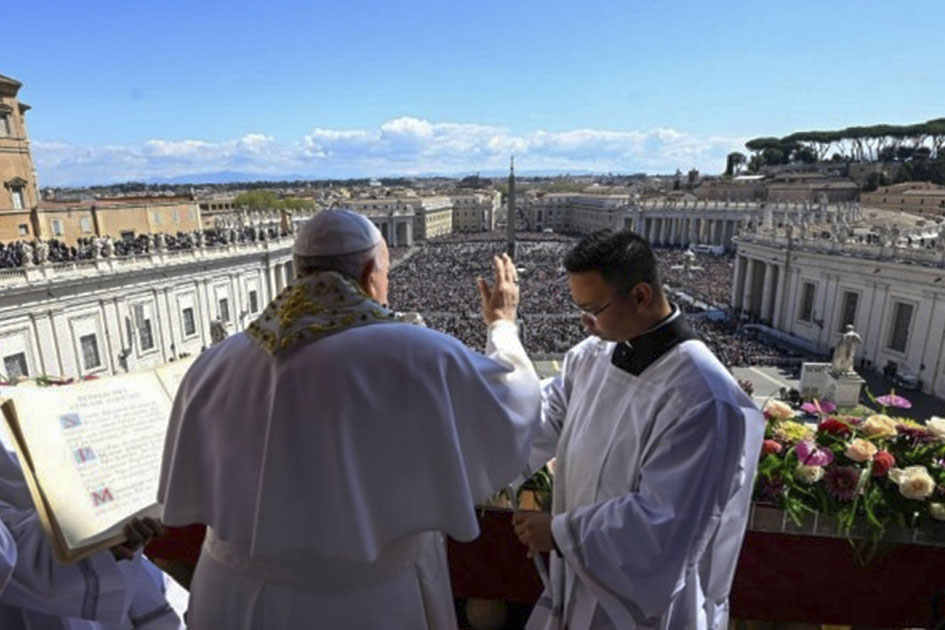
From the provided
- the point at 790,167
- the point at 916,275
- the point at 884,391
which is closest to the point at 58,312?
the point at 884,391

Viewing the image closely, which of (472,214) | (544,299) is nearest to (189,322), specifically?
(544,299)

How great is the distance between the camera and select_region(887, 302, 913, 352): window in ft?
89.0

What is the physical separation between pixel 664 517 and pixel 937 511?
1.71 meters

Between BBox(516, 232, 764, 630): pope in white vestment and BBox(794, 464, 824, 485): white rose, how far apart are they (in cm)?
66

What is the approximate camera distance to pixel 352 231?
1.99 m

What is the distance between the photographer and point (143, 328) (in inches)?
1000

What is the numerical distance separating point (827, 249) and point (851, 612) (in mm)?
34116

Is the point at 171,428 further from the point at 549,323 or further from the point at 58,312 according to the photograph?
the point at 549,323

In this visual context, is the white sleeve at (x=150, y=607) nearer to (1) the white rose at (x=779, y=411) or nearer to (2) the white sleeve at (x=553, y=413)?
(2) the white sleeve at (x=553, y=413)

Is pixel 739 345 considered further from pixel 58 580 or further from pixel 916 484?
pixel 58 580

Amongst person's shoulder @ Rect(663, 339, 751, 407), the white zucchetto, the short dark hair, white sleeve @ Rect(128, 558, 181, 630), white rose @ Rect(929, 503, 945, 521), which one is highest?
the white zucchetto

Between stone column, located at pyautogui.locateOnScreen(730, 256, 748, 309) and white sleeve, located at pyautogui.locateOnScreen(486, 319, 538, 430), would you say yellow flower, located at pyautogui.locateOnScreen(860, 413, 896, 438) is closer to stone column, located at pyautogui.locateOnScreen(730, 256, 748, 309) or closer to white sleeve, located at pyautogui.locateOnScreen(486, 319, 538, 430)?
white sleeve, located at pyautogui.locateOnScreen(486, 319, 538, 430)

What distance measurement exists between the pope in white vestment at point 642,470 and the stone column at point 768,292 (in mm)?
38619

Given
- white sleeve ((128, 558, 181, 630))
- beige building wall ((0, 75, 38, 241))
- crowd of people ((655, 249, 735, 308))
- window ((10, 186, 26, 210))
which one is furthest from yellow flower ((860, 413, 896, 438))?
crowd of people ((655, 249, 735, 308))
